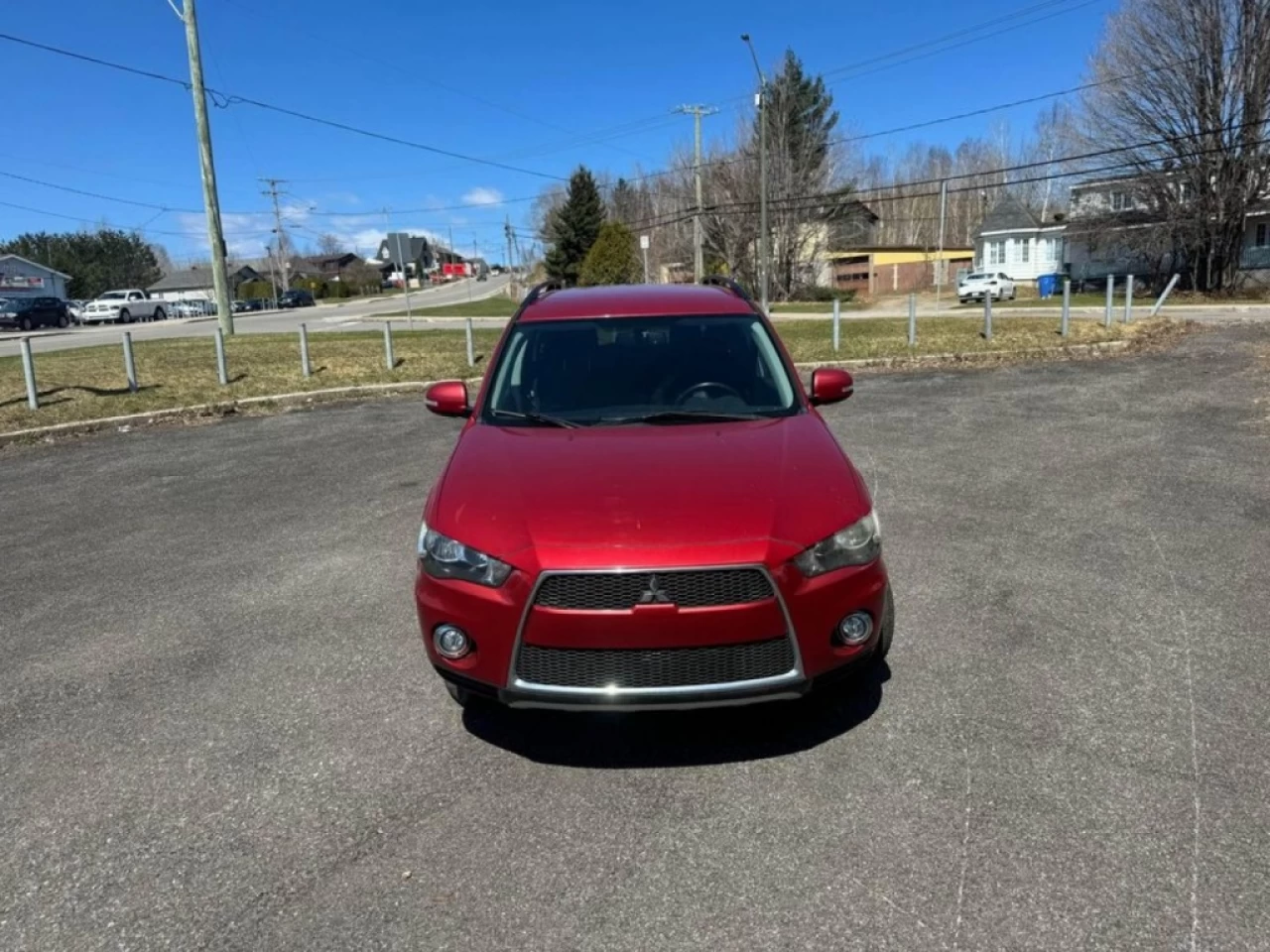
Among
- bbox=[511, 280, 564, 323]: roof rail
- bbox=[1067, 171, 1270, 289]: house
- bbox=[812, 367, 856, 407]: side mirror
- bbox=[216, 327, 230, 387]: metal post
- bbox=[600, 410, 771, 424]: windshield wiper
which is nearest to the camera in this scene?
bbox=[600, 410, 771, 424]: windshield wiper

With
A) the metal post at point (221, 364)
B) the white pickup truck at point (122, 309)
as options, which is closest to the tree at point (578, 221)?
the white pickup truck at point (122, 309)

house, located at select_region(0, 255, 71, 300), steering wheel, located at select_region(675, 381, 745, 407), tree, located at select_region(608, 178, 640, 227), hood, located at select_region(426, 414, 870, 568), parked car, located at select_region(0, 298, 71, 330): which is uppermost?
tree, located at select_region(608, 178, 640, 227)

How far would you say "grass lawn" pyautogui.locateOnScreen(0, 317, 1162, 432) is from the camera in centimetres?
1245

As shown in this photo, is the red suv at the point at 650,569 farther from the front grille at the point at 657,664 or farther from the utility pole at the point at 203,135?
the utility pole at the point at 203,135

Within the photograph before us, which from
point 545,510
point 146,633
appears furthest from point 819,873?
point 146,633

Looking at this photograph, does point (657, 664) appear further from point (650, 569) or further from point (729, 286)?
point (729, 286)

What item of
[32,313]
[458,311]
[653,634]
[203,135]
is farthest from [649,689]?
[32,313]

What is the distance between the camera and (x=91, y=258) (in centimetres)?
9819

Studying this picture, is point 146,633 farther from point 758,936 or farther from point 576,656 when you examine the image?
point 758,936

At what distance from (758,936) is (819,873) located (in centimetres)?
32

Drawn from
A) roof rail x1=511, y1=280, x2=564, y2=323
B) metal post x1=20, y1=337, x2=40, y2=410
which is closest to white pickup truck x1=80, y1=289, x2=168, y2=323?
metal post x1=20, y1=337, x2=40, y2=410

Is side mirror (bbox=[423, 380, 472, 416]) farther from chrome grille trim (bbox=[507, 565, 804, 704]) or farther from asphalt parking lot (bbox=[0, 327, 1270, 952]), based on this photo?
chrome grille trim (bbox=[507, 565, 804, 704])

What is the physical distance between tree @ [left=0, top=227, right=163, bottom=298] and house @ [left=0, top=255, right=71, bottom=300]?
8.68 meters

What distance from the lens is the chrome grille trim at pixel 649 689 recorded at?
2.85 metres
